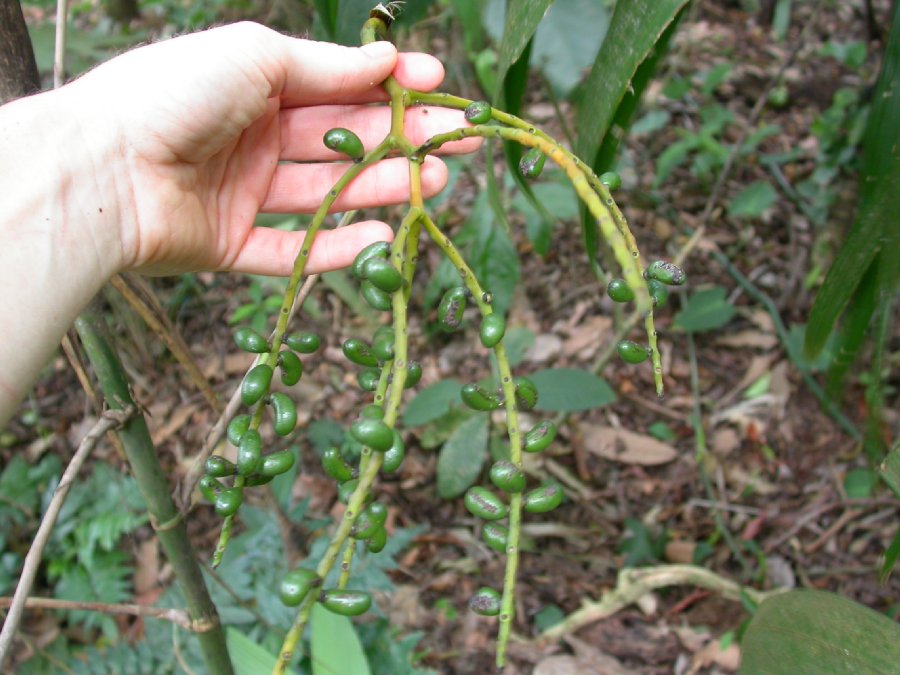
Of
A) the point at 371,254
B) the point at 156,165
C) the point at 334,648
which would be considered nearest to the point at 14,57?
the point at 156,165

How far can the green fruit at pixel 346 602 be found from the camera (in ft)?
2.37

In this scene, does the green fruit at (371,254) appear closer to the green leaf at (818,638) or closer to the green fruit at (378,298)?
the green fruit at (378,298)

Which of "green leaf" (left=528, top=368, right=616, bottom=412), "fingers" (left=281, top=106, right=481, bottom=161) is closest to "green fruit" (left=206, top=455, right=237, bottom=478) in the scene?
"fingers" (left=281, top=106, right=481, bottom=161)

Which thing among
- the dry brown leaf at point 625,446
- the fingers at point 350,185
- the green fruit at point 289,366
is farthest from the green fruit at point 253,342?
the dry brown leaf at point 625,446

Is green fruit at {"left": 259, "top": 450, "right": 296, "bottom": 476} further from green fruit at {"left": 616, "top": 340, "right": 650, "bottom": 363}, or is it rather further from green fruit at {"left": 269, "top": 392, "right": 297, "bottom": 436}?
green fruit at {"left": 616, "top": 340, "right": 650, "bottom": 363}

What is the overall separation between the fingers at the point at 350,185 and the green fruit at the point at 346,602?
70 centimetres

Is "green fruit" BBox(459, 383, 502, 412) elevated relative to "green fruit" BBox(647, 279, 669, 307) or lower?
lower

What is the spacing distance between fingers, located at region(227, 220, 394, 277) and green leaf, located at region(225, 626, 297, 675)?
1.91ft

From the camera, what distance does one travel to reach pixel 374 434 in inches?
26.6

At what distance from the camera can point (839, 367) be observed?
1.13 meters

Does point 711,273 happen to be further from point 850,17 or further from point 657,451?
point 850,17

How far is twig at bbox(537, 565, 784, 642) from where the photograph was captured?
1.89 metres

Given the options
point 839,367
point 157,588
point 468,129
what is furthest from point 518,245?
point 468,129

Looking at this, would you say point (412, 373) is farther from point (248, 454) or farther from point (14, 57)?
point (14, 57)
